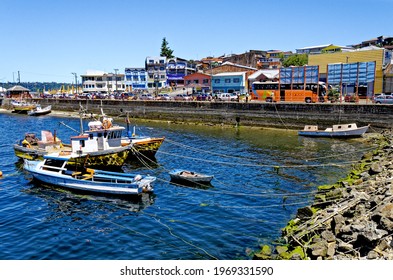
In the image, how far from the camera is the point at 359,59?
246ft

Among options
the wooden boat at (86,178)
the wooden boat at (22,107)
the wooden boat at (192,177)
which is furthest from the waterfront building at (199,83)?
the wooden boat at (86,178)

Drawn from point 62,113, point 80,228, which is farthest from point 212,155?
point 62,113

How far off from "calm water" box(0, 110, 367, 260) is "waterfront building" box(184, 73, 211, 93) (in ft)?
198

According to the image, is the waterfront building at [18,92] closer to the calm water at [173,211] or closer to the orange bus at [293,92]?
the orange bus at [293,92]

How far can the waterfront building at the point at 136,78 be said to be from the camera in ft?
417

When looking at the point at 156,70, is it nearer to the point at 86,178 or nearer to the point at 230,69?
the point at 230,69

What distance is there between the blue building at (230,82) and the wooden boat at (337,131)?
40085 millimetres

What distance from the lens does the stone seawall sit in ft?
162

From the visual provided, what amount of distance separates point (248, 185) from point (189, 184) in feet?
14.9

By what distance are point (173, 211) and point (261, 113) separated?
39.2 meters

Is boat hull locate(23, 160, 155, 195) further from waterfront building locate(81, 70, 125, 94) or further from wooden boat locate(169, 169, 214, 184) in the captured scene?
waterfront building locate(81, 70, 125, 94)

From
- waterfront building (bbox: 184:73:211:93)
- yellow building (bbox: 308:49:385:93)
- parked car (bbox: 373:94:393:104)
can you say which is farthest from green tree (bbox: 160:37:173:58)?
parked car (bbox: 373:94:393:104)

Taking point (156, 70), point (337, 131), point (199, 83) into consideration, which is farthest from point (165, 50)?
point (337, 131)

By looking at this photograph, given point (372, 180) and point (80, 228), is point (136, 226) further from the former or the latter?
point (372, 180)
